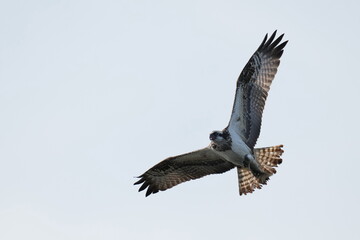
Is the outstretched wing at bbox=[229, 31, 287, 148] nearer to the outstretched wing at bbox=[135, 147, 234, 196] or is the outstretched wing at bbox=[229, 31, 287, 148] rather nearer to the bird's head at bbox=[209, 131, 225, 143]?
the bird's head at bbox=[209, 131, 225, 143]

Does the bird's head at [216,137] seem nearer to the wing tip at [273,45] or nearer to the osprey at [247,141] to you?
the osprey at [247,141]

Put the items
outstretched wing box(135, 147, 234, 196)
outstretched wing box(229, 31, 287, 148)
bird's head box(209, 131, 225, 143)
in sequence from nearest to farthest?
bird's head box(209, 131, 225, 143), outstretched wing box(229, 31, 287, 148), outstretched wing box(135, 147, 234, 196)

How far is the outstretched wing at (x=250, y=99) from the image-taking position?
1309cm

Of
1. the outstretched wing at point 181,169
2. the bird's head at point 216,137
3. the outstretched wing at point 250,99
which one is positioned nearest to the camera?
the bird's head at point 216,137

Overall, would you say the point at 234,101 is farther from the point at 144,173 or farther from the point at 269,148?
the point at 144,173

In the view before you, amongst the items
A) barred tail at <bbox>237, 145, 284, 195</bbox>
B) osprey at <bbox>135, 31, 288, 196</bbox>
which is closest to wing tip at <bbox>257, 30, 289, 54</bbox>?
osprey at <bbox>135, 31, 288, 196</bbox>

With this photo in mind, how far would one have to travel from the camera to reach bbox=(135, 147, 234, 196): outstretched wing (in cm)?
1373

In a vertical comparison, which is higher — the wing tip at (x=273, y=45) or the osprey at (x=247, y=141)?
the wing tip at (x=273, y=45)

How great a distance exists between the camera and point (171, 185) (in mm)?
14211

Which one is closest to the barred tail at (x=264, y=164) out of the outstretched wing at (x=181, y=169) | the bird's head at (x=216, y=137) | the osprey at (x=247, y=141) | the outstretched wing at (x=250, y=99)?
the osprey at (x=247, y=141)

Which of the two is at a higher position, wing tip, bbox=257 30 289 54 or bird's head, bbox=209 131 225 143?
wing tip, bbox=257 30 289 54

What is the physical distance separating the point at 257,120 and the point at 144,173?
258cm

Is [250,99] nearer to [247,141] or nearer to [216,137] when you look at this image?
[247,141]

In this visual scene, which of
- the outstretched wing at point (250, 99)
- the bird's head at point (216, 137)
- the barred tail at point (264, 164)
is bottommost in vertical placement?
the barred tail at point (264, 164)
